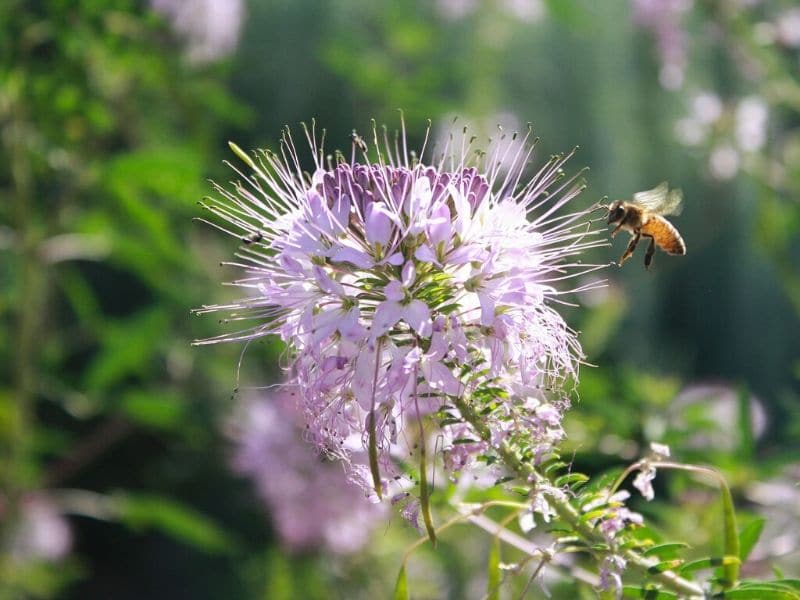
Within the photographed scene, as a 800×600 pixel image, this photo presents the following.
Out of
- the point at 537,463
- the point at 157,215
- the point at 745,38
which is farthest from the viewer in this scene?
the point at 745,38

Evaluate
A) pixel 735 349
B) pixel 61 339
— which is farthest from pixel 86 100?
pixel 735 349

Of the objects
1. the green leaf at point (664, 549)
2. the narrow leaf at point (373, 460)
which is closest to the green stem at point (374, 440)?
the narrow leaf at point (373, 460)

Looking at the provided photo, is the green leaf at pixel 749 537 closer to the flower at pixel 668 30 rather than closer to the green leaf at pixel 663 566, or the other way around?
the green leaf at pixel 663 566

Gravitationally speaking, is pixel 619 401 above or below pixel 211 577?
above

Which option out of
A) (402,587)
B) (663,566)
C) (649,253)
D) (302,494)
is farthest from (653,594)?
(302,494)

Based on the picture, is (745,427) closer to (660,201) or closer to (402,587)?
(660,201)

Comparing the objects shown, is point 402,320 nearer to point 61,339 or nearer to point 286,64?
point 61,339
